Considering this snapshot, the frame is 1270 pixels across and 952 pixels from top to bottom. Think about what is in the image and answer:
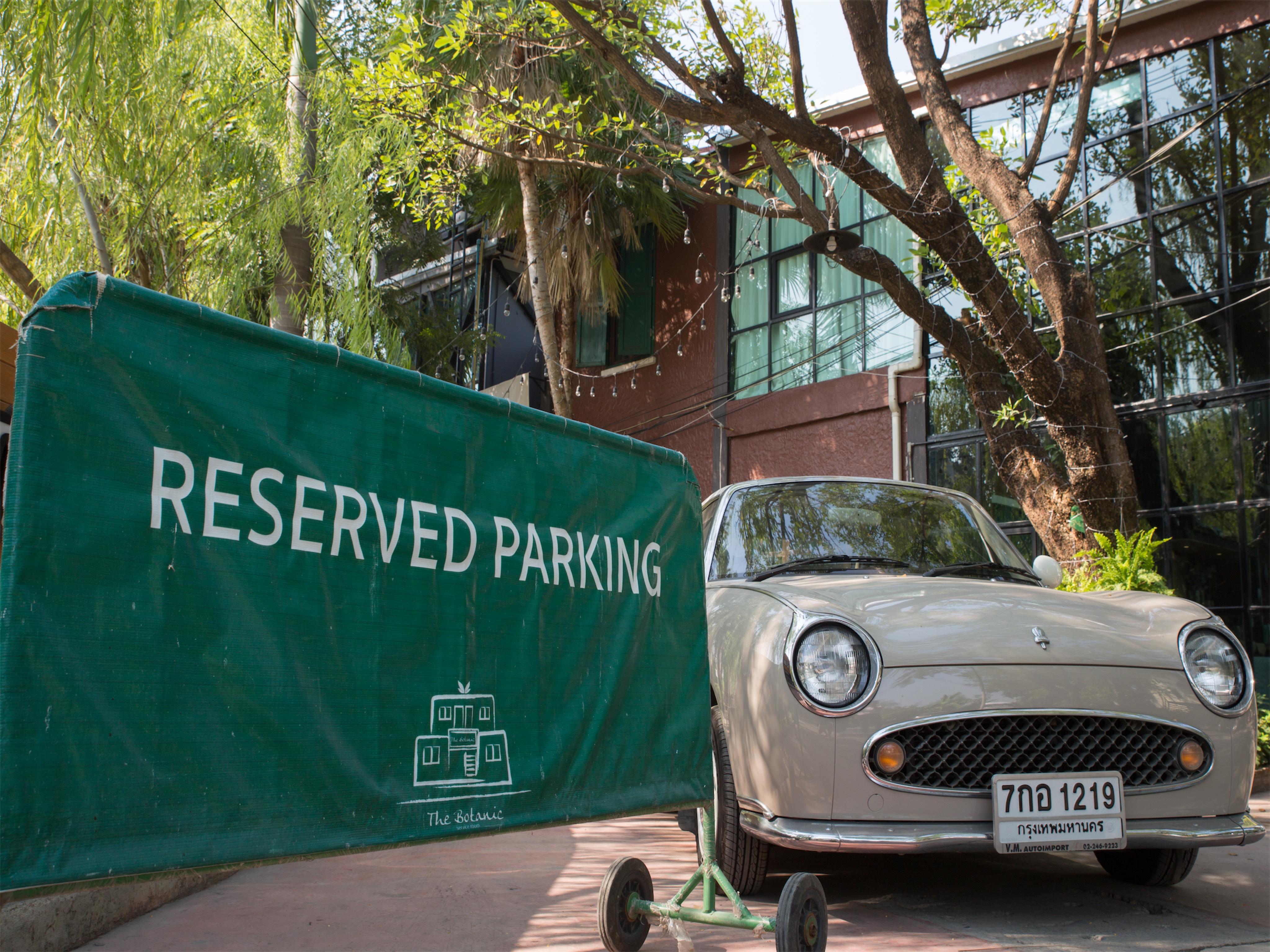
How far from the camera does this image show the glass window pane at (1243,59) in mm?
9891

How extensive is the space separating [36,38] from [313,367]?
4.92 metres

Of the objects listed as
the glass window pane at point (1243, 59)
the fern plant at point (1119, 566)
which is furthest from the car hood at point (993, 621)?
the glass window pane at point (1243, 59)

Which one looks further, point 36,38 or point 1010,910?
point 36,38

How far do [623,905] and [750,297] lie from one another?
12.0 metres

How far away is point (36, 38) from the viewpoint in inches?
222

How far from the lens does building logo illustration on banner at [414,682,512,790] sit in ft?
7.38

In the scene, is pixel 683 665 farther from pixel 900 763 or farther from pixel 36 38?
pixel 36 38

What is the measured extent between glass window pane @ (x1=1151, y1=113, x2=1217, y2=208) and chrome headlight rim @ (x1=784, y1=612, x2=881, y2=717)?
351 inches

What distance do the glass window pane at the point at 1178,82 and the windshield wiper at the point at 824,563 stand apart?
28.3 ft

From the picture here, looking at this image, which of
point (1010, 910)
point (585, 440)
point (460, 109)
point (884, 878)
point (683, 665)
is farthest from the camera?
point (460, 109)

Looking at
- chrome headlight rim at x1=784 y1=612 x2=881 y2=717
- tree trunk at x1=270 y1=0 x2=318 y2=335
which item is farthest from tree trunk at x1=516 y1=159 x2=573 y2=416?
chrome headlight rim at x1=784 y1=612 x2=881 y2=717

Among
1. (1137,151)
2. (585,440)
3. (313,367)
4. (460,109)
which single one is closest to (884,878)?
(585,440)

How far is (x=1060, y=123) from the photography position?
37.0 ft

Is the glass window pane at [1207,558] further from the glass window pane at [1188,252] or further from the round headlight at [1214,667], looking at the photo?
the round headlight at [1214,667]
